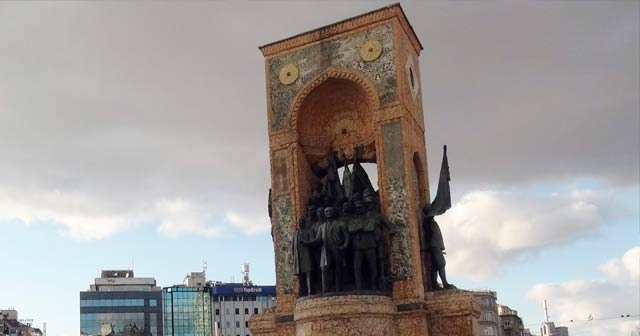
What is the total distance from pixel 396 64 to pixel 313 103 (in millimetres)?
2886

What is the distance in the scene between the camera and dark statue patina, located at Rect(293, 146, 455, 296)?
20078mm

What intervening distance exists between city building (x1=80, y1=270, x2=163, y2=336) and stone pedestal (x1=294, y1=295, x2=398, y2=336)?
245 ft

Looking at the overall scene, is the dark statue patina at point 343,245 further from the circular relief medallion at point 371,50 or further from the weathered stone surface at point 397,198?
the circular relief medallion at point 371,50

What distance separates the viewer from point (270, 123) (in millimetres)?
23156

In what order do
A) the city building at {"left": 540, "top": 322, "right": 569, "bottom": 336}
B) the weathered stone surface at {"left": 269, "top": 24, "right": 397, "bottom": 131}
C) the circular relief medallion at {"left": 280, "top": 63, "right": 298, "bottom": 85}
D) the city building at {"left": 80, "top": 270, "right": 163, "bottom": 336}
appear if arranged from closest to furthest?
the weathered stone surface at {"left": 269, "top": 24, "right": 397, "bottom": 131} → the circular relief medallion at {"left": 280, "top": 63, "right": 298, "bottom": 85} → the city building at {"left": 80, "top": 270, "right": 163, "bottom": 336} → the city building at {"left": 540, "top": 322, "right": 569, "bottom": 336}

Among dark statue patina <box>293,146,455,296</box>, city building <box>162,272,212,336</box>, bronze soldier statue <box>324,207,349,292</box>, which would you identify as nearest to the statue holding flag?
dark statue patina <box>293,146,455,296</box>

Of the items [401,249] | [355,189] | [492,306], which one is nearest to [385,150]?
[355,189]

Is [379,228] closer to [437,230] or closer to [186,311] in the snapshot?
[437,230]

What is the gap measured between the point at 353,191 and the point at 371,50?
13.0 feet

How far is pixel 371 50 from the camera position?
72.4ft

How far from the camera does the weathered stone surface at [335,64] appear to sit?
858 inches

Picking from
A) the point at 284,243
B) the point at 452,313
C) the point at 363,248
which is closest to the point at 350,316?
the point at 363,248

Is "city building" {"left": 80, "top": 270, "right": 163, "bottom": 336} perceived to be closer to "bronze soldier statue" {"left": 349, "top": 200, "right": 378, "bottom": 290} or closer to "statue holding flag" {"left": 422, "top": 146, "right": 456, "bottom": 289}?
"statue holding flag" {"left": 422, "top": 146, "right": 456, "bottom": 289}

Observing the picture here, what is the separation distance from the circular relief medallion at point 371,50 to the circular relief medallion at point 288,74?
2.12 m
